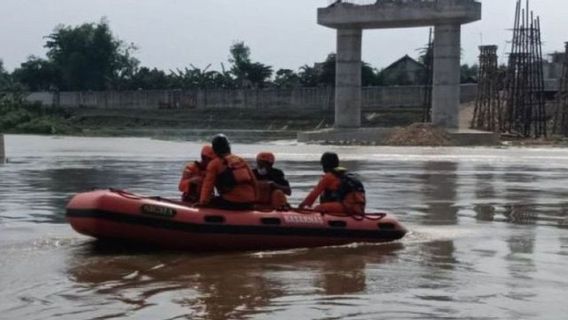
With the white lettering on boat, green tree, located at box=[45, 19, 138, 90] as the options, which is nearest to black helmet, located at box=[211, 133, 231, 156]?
the white lettering on boat

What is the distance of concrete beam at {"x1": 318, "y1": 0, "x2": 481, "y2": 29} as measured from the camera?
148 feet

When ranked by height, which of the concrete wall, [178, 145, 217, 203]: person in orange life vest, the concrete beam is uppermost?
the concrete beam

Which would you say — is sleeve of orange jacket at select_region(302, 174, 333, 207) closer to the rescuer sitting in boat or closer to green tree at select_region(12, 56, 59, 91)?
the rescuer sitting in boat

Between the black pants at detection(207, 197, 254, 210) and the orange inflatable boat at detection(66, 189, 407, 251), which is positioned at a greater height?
the black pants at detection(207, 197, 254, 210)

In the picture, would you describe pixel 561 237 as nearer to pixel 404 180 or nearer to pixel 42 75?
pixel 404 180

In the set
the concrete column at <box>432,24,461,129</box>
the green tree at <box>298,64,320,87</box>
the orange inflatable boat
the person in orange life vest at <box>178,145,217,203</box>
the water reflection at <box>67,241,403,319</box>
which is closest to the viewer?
the water reflection at <box>67,241,403,319</box>

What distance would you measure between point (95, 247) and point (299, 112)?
67732mm

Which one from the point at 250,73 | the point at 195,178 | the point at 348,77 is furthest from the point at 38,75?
the point at 195,178

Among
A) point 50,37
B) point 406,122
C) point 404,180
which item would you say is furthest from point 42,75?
point 404,180

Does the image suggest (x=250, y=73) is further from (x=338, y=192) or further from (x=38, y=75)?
(x=338, y=192)

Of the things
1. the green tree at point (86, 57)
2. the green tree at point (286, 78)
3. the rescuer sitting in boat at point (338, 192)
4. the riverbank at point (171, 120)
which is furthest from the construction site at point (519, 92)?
the green tree at point (86, 57)

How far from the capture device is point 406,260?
9.93 m

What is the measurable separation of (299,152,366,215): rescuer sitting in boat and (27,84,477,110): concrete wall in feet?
197

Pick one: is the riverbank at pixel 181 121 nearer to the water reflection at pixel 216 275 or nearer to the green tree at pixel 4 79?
the green tree at pixel 4 79
